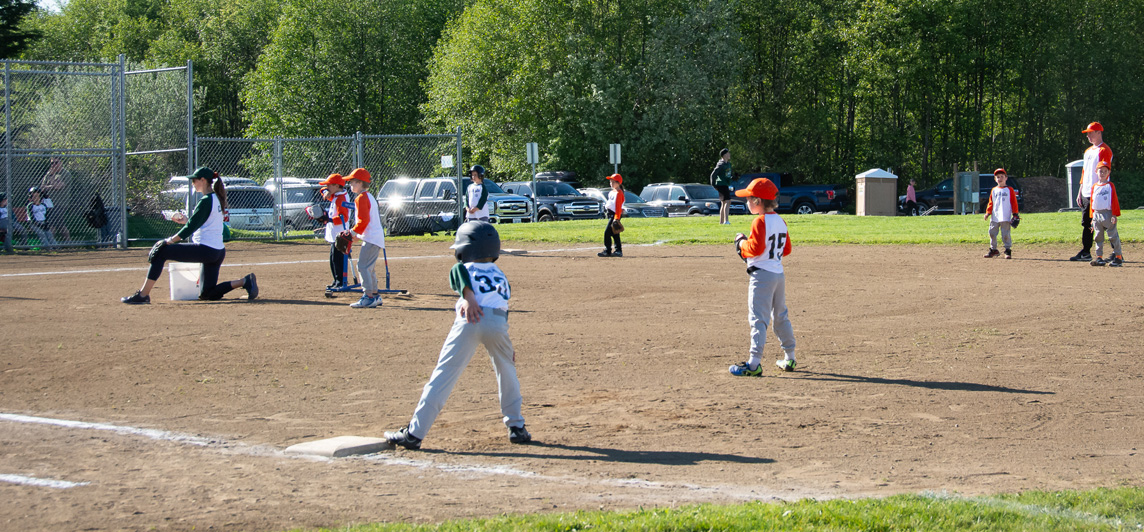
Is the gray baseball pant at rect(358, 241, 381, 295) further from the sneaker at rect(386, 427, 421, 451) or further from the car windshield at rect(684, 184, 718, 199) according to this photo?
the car windshield at rect(684, 184, 718, 199)

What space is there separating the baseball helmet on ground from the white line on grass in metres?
2.32

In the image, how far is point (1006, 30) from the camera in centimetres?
4919

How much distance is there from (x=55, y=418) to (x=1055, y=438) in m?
6.36

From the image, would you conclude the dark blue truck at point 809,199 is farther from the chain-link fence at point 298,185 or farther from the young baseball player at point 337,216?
the young baseball player at point 337,216

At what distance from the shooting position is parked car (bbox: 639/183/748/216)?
36.5m

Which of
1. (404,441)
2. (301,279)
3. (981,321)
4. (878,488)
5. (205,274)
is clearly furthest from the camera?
(301,279)

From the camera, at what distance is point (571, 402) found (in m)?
7.26

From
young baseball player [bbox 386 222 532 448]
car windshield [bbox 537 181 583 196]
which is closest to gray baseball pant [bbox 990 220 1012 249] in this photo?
young baseball player [bbox 386 222 532 448]

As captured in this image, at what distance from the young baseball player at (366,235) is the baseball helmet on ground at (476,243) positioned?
6556 millimetres

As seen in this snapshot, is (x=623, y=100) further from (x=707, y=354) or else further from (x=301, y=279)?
(x=707, y=354)

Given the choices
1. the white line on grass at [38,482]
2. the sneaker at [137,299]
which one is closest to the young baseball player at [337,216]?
the sneaker at [137,299]

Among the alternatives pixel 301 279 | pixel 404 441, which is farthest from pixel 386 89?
pixel 404 441

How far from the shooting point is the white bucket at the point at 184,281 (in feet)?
42.8

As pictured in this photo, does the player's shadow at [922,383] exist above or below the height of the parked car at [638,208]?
below
